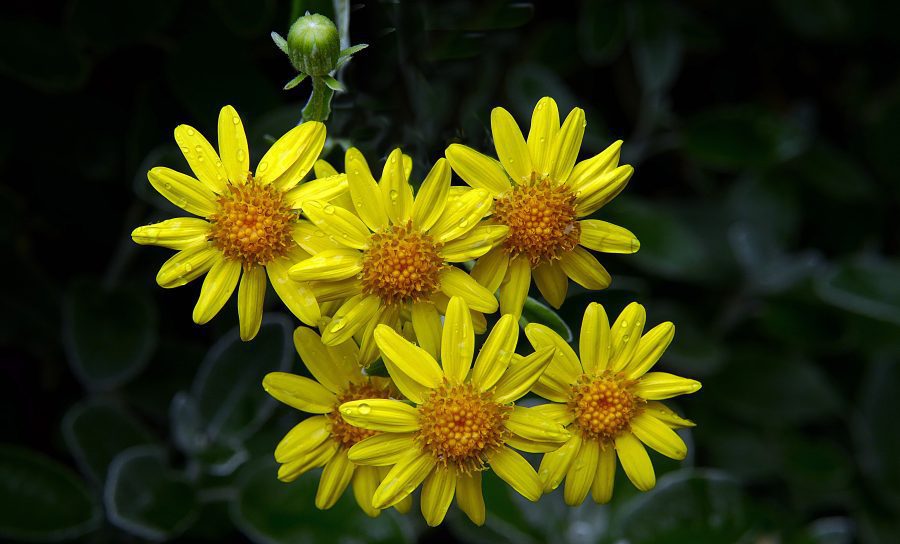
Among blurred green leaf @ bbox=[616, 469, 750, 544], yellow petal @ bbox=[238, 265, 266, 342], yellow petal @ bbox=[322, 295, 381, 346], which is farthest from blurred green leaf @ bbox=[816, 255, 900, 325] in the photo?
yellow petal @ bbox=[238, 265, 266, 342]

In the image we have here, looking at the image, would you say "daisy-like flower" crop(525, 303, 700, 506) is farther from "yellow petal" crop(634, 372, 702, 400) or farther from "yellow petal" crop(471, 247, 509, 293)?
"yellow petal" crop(471, 247, 509, 293)

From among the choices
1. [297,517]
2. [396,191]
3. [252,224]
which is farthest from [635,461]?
[297,517]

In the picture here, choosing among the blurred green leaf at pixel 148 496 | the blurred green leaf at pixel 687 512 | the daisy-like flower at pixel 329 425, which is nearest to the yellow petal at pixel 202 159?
the daisy-like flower at pixel 329 425

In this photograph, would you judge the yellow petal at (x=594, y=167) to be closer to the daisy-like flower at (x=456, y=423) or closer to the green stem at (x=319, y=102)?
the daisy-like flower at (x=456, y=423)

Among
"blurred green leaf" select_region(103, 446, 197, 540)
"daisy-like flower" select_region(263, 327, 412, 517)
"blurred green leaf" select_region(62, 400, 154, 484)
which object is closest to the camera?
"daisy-like flower" select_region(263, 327, 412, 517)

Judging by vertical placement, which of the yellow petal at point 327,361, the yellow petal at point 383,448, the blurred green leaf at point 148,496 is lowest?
→ the blurred green leaf at point 148,496

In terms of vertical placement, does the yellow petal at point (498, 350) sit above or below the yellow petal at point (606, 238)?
below
